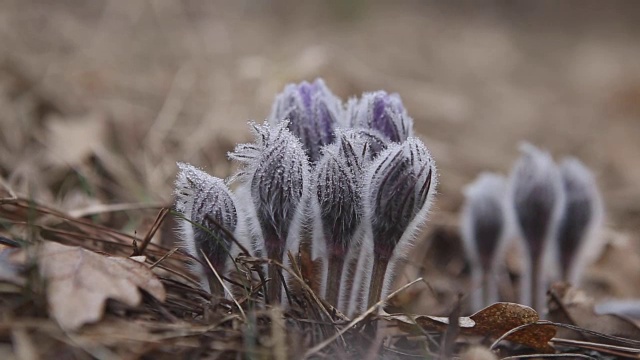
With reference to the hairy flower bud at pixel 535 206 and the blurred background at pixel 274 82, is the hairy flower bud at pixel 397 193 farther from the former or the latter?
the blurred background at pixel 274 82

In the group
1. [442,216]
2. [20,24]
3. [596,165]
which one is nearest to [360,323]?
[442,216]

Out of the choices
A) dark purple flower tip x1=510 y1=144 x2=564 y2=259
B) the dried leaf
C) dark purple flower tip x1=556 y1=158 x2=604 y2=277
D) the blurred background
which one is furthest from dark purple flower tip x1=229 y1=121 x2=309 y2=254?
dark purple flower tip x1=556 y1=158 x2=604 y2=277

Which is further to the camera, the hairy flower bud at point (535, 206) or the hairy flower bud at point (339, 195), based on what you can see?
the hairy flower bud at point (535, 206)

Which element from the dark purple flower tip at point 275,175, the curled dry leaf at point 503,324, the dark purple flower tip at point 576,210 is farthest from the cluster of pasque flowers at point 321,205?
the dark purple flower tip at point 576,210

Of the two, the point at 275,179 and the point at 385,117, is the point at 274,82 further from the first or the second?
the point at 275,179

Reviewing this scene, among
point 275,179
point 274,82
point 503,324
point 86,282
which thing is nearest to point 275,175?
point 275,179

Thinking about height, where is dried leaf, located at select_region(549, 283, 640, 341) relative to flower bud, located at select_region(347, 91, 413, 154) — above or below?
below

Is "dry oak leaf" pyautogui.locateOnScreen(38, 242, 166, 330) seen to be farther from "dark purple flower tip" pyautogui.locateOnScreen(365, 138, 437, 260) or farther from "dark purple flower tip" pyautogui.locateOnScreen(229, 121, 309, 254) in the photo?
"dark purple flower tip" pyautogui.locateOnScreen(365, 138, 437, 260)

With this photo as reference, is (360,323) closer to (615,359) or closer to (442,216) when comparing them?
(615,359)
